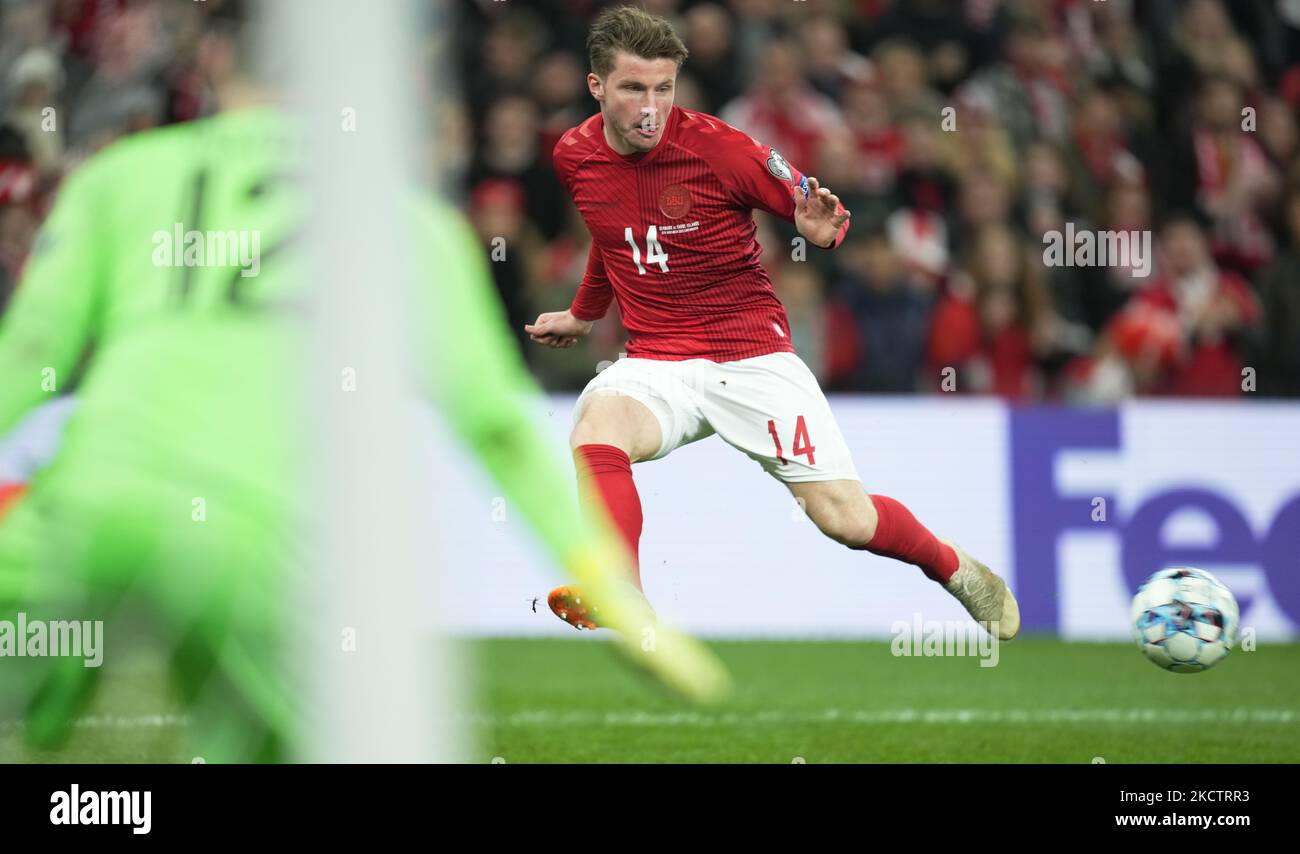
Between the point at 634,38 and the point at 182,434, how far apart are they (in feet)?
7.82

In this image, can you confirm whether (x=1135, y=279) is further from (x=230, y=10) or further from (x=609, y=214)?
(x=230, y=10)

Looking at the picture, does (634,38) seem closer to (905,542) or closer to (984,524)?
(905,542)

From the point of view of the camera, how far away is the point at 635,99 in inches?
176

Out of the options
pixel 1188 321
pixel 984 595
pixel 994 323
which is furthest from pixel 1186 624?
pixel 1188 321

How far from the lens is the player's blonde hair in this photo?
4352 millimetres

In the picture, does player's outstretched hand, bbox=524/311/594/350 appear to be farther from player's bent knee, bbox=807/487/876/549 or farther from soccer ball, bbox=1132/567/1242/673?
soccer ball, bbox=1132/567/1242/673

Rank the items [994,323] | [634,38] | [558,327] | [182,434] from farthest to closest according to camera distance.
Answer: [994,323], [558,327], [634,38], [182,434]

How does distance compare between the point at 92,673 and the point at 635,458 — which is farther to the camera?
the point at 635,458

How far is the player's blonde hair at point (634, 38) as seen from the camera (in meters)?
4.35

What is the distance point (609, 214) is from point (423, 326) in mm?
3575

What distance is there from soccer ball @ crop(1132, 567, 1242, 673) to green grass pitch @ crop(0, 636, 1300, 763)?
0.44 metres

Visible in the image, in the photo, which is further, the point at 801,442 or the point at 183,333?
the point at 801,442

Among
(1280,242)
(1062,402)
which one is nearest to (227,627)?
(1062,402)
